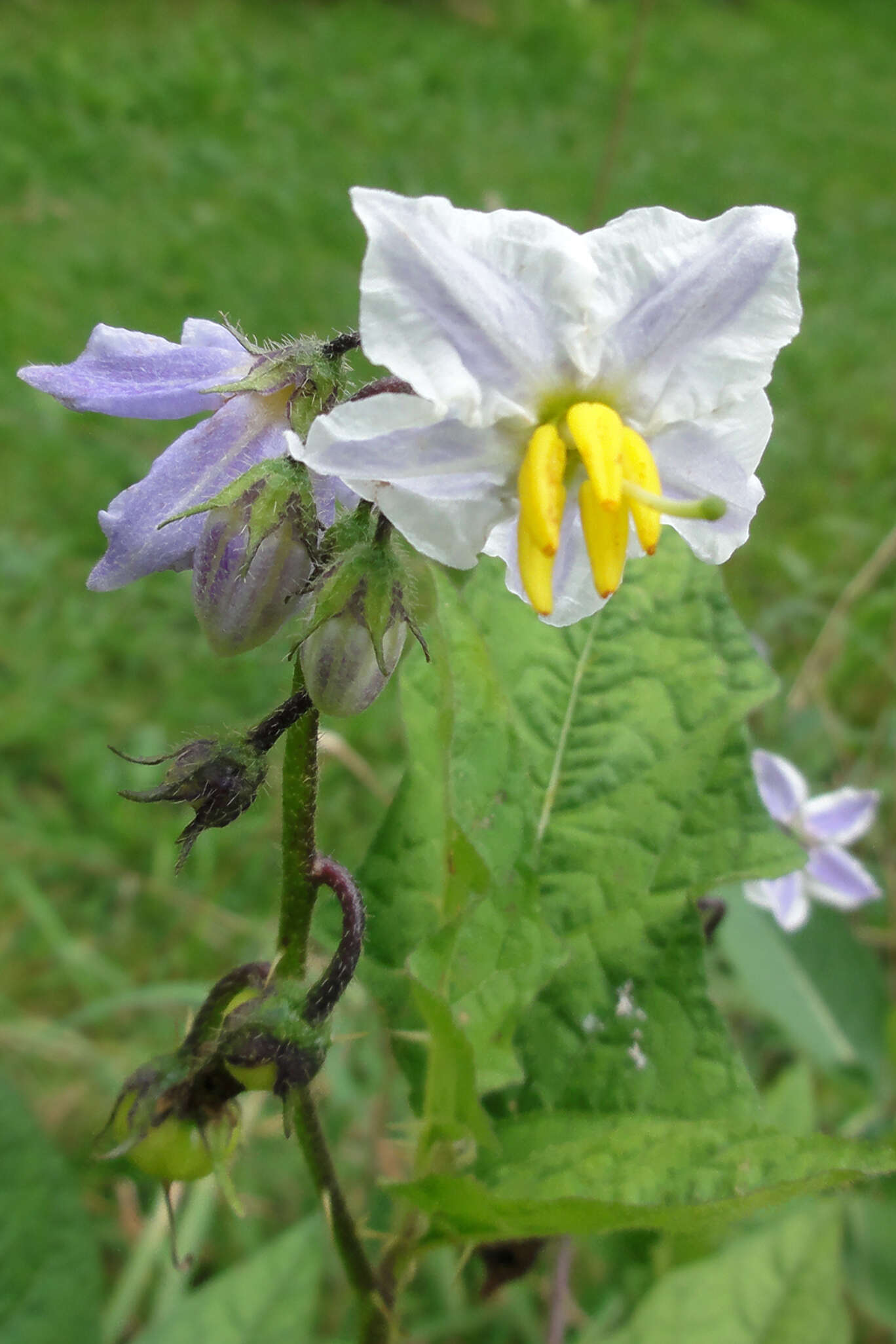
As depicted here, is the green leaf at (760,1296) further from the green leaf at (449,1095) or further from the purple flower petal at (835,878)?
the green leaf at (449,1095)

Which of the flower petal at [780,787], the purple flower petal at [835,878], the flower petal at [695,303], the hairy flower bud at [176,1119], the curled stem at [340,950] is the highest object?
the flower petal at [695,303]

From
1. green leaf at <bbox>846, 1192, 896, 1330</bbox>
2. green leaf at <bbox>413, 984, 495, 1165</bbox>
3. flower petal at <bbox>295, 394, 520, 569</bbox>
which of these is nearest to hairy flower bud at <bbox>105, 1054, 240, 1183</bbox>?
green leaf at <bbox>413, 984, 495, 1165</bbox>

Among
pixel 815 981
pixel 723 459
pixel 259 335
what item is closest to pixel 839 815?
pixel 815 981

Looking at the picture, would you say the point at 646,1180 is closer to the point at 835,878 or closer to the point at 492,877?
the point at 492,877

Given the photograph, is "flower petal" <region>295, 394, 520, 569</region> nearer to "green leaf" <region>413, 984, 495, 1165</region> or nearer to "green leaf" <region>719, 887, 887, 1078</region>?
"green leaf" <region>413, 984, 495, 1165</region>

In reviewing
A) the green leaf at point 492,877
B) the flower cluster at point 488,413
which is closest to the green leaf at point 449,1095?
the green leaf at point 492,877

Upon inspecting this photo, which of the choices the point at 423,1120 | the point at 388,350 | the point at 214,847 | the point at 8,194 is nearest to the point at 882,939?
the point at 214,847

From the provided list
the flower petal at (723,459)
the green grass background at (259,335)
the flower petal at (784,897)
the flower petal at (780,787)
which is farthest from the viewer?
the green grass background at (259,335)
